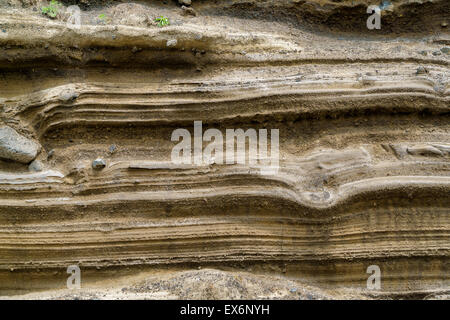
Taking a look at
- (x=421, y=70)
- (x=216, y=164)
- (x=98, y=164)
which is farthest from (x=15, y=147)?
(x=421, y=70)

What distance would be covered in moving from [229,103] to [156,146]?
906 millimetres

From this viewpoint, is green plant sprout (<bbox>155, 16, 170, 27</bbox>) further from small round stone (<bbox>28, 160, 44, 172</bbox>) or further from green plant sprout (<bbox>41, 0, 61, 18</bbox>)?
small round stone (<bbox>28, 160, 44, 172</bbox>)

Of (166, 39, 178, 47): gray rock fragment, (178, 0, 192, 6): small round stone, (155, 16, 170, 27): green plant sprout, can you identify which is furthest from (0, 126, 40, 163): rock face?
(178, 0, 192, 6): small round stone

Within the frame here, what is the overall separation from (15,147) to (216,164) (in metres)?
2.08

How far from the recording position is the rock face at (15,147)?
14.1 feet

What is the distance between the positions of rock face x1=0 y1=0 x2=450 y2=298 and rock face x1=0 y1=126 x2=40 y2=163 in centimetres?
12

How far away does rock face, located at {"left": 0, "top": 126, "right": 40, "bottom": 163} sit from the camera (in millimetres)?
4285

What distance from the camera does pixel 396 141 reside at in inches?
174

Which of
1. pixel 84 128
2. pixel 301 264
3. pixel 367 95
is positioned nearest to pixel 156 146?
pixel 84 128

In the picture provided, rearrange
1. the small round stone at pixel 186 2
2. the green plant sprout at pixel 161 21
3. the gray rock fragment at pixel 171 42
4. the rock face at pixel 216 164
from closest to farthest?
the rock face at pixel 216 164 → the gray rock fragment at pixel 171 42 → the green plant sprout at pixel 161 21 → the small round stone at pixel 186 2


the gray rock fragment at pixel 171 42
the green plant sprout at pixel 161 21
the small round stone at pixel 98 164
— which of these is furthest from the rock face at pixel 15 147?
the green plant sprout at pixel 161 21

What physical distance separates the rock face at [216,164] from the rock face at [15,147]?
119 mm

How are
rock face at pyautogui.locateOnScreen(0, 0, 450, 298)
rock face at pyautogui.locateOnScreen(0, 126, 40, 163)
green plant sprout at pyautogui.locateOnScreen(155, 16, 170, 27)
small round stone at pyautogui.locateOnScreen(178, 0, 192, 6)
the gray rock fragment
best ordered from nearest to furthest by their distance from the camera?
rock face at pyautogui.locateOnScreen(0, 0, 450, 298) → rock face at pyautogui.locateOnScreen(0, 126, 40, 163) → the gray rock fragment → green plant sprout at pyautogui.locateOnScreen(155, 16, 170, 27) → small round stone at pyautogui.locateOnScreen(178, 0, 192, 6)

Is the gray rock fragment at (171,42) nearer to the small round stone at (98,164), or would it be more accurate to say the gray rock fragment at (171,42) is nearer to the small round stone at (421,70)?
the small round stone at (98,164)
